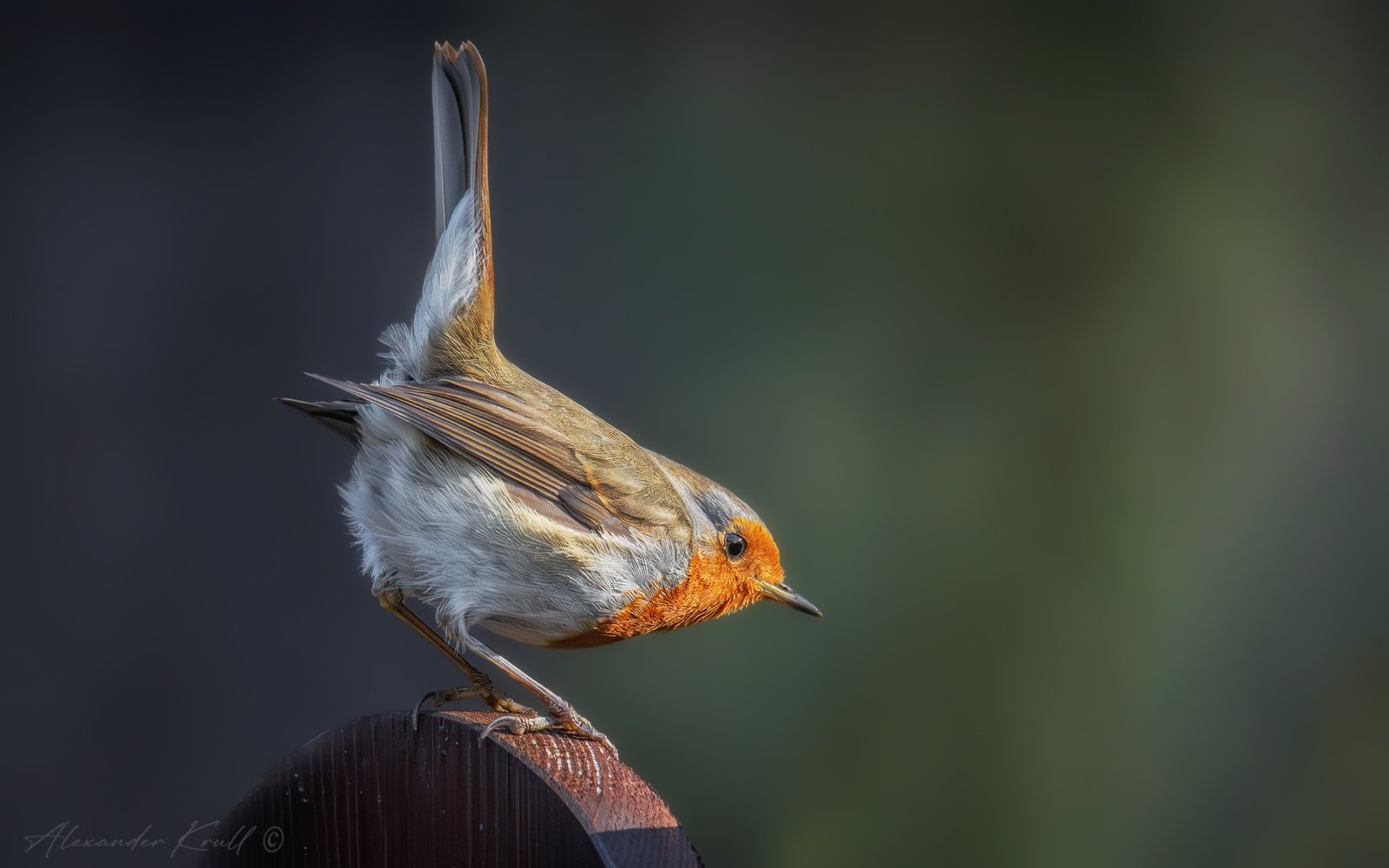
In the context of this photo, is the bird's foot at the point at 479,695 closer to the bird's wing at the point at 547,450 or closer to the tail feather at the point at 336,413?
the bird's wing at the point at 547,450

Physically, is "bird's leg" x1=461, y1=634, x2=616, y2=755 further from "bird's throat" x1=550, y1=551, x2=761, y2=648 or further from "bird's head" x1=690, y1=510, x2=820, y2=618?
"bird's head" x1=690, y1=510, x2=820, y2=618

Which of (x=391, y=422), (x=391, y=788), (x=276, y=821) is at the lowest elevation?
(x=276, y=821)

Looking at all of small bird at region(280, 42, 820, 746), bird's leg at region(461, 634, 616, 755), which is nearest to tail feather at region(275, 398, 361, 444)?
small bird at region(280, 42, 820, 746)

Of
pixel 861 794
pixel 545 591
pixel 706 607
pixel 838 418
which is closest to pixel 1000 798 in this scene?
pixel 861 794

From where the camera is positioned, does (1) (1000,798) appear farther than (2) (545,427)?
Yes

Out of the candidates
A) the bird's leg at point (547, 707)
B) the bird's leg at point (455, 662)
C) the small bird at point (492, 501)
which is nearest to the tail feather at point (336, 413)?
the small bird at point (492, 501)

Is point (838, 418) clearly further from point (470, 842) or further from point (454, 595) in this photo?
point (470, 842)

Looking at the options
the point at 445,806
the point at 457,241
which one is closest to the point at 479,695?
the point at 445,806
